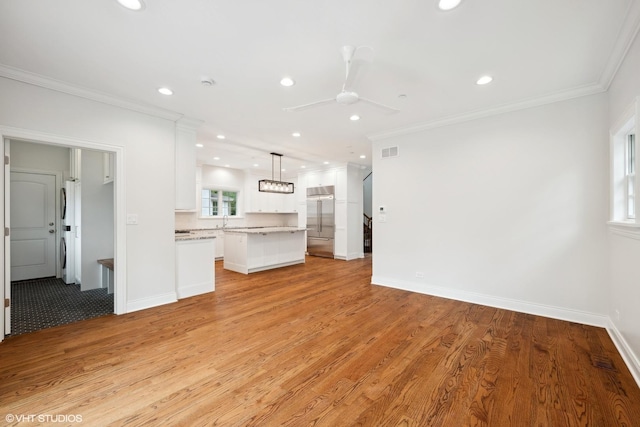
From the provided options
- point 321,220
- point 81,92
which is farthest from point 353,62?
point 321,220

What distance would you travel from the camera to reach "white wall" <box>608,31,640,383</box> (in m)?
→ 2.18

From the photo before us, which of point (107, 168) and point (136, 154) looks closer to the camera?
point (136, 154)

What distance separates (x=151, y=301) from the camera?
3711mm

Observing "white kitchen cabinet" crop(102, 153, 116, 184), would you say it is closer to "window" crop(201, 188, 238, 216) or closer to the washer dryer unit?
the washer dryer unit

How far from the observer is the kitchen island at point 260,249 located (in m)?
5.96

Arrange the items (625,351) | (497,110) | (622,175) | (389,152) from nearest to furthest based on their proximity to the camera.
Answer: (625,351) < (622,175) < (497,110) < (389,152)

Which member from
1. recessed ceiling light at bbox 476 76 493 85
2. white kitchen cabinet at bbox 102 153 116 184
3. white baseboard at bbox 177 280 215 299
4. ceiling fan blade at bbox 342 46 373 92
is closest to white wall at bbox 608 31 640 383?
recessed ceiling light at bbox 476 76 493 85

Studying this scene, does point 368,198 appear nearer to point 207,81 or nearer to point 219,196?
point 219,196

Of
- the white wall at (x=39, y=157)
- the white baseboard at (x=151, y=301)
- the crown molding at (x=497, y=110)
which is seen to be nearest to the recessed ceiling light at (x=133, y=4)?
the white baseboard at (x=151, y=301)

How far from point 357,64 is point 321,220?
5777 mm

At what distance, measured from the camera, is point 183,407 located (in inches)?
71.3

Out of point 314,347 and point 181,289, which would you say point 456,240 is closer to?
point 314,347

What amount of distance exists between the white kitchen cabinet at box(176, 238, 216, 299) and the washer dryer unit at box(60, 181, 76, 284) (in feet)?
8.00

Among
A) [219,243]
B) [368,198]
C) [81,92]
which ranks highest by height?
[81,92]
